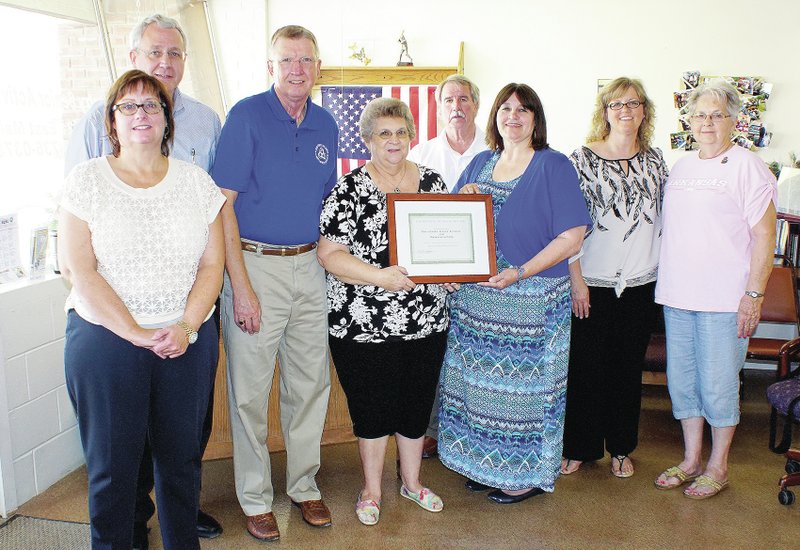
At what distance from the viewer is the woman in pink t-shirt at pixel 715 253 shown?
2740 millimetres

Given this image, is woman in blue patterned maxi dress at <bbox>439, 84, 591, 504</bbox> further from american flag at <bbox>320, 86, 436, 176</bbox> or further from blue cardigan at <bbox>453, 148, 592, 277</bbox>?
american flag at <bbox>320, 86, 436, 176</bbox>

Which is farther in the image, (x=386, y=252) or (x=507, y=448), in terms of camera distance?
(x=507, y=448)

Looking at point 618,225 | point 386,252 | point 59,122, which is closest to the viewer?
point 386,252

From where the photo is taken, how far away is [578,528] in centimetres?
271

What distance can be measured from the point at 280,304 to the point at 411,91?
12.5ft

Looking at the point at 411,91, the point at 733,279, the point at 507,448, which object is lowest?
the point at 507,448

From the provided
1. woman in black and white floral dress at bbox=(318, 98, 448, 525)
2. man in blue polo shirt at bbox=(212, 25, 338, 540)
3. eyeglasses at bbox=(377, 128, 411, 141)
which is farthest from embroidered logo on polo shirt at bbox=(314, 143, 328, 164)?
eyeglasses at bbox=(377, 128, 411, 141)

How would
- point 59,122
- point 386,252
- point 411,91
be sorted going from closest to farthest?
1. point 386,252
2. point 59,122
3. point 411,91

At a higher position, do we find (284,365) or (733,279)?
(733,279)

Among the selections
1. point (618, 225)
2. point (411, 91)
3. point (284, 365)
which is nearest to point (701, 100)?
point (618, 225)

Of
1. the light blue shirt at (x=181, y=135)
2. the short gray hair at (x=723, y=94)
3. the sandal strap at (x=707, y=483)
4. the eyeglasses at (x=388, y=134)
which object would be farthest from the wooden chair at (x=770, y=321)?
the light blue shirt at (x=181, y=135)

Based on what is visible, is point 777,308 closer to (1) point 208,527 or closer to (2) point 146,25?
(1) point 208,527

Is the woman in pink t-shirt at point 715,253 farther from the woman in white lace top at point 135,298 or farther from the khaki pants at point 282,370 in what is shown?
the woman in white lace top at point 135,298

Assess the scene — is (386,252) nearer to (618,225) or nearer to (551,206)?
(551,206)
